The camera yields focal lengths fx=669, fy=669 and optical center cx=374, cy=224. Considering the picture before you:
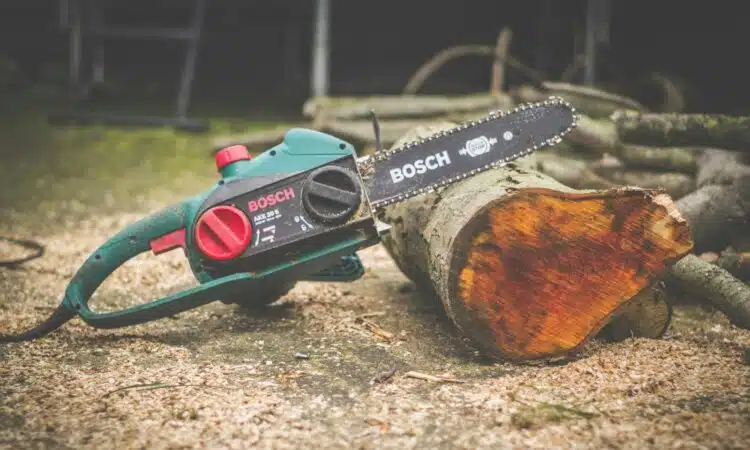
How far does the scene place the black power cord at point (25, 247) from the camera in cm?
356

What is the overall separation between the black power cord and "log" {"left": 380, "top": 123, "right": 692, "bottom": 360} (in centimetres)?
247

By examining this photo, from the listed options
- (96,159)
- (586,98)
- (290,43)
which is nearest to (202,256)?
(586,98)

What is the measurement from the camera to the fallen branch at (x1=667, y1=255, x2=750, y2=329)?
98.1 inches

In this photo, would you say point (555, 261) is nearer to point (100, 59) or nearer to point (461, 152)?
point (461, 152)

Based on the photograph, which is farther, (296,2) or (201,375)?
(296,2)

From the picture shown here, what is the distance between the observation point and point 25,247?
4066 mm

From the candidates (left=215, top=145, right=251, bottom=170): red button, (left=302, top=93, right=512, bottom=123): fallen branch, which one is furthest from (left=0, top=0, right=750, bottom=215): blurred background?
(left=215, top=145, right=251, bottom=170): red button

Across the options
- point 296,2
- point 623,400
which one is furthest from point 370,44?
point 623,400

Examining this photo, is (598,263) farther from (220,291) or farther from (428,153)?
(220,291)

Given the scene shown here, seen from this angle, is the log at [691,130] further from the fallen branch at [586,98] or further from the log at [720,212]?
the fallen branch at [586,98]

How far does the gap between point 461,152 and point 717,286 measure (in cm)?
114

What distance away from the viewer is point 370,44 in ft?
33.9

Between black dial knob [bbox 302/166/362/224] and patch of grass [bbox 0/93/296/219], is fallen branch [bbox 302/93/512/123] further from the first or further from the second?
black dial knob [bbox 302/166/362/224]

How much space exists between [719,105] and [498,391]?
6.60 metres
